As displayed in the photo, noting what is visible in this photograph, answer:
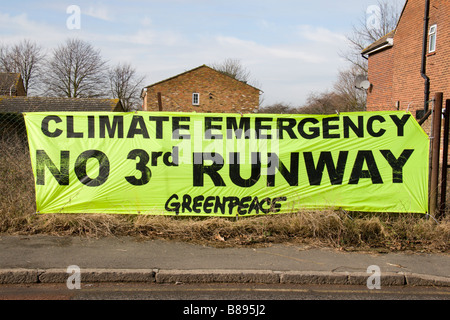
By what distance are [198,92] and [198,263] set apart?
36623mm

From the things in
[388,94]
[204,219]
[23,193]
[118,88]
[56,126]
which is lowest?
[204,219]

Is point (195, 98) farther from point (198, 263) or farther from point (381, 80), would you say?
point (198, 263)

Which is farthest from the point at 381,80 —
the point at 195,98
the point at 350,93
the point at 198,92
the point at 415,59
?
the point at 195,98

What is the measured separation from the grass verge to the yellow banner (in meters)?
0.19

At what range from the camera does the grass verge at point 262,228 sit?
582 centimetres

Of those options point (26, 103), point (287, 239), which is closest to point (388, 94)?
point (287, 239)

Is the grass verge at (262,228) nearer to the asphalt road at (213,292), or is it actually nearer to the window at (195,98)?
the asphalt road at (213,292)

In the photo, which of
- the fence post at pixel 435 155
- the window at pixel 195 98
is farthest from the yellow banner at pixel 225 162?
the window at pixel 195 98

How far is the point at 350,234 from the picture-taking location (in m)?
5.89

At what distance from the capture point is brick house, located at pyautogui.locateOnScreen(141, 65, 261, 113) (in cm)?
4003

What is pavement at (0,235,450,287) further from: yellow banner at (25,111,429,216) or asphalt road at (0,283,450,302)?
yellow banner at (25,111,429,216)

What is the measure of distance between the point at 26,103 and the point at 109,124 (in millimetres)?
22862
